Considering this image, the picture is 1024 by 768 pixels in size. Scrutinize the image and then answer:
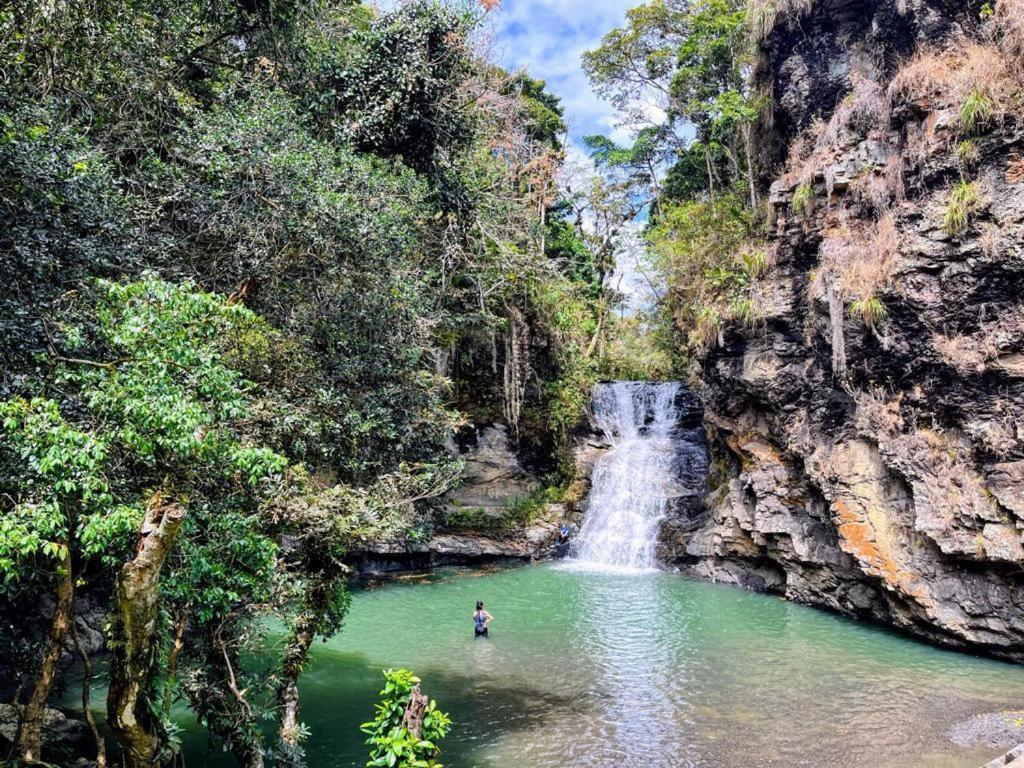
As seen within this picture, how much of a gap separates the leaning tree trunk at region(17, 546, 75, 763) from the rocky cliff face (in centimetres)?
1291

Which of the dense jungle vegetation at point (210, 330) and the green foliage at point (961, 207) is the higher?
the green foliage at point (961, 207)

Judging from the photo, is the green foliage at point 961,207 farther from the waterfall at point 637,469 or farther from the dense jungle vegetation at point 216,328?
the waterfall at point 637,469

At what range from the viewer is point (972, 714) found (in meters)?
8.95

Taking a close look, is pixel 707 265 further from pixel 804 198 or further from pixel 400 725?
pixel 400 725

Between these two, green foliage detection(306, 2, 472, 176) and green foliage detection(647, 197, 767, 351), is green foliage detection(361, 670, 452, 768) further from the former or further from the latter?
green foliage detection(647, 197, 767, 351)

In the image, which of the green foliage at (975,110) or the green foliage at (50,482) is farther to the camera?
the green foliage at (975,110)

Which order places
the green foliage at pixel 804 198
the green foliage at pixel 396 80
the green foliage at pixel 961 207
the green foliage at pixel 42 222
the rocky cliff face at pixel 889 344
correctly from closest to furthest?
the green foliage at pixel 42 222
the green foliage at pixel 396 80
the rocky cliff face at pixel 889 344
the green foliage at pixel 961 207
the green foliage at pixel 804 198

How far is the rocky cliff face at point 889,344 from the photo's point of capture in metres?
11.4

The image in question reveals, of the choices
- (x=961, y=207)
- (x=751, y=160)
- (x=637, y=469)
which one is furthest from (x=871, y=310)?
(x=637, y=469)

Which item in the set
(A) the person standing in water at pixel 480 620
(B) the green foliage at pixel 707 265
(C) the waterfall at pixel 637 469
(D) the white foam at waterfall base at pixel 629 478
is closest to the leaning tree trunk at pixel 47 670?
(A) the person standing in water at pixel 480 620

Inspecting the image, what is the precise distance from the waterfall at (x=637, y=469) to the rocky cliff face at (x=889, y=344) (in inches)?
103

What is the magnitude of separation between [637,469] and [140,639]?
744 inches

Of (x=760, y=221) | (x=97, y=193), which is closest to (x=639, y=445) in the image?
(x=760, y=221)

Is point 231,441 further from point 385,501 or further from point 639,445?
point 639,445
